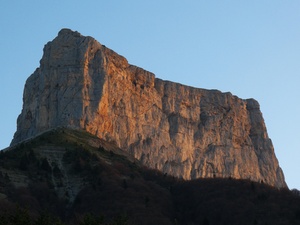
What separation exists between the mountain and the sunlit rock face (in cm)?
1083

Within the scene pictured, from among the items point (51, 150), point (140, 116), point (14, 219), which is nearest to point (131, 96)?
point (140, 116)

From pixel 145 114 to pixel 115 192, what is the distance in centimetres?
3224

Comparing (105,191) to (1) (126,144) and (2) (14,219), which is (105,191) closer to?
(1) (126,144)

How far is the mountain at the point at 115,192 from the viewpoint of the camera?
71000mm

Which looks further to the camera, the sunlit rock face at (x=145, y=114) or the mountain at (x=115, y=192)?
the sunlit rock face at (x=145, y=114)

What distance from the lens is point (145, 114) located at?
106750mm

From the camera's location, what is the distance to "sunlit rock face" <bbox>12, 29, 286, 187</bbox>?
97500 mm

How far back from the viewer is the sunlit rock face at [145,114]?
97.5 meters

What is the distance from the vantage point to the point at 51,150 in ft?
272

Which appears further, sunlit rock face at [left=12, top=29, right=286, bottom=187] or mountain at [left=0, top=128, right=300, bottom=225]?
sunlit rock face at [left=12, top=29, right=286, bottom=187]

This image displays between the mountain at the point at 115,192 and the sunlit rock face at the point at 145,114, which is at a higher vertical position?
the sunlit rock face at the point at 145,114

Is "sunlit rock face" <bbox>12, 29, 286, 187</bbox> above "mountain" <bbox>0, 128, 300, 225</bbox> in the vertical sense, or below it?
above

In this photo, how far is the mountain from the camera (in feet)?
233

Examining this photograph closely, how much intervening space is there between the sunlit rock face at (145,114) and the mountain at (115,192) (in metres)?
10.8
